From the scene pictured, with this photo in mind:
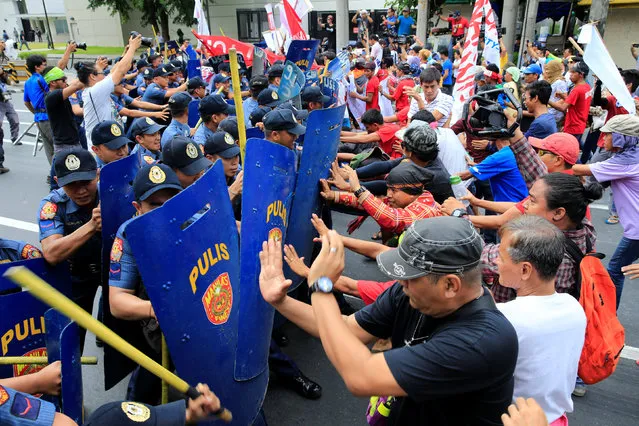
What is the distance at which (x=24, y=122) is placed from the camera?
12383 mm

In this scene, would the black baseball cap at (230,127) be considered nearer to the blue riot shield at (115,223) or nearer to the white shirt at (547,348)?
the blue riot shield at (115,223)

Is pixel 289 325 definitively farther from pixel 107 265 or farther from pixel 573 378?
pixel 573 378

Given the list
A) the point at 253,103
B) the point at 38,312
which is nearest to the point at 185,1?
the point at 253,103

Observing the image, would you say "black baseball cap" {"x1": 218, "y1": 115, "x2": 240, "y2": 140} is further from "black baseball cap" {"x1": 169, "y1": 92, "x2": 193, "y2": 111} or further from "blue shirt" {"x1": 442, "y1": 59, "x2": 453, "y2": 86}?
"blue shirt" {"x1": 442, "y1": 59, "x2": 453, "y2": 86}

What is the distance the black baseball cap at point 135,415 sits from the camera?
1.40m

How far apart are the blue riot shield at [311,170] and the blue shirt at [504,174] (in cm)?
144

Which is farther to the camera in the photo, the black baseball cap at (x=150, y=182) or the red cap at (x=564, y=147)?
the red cap at (x=564, y=147)

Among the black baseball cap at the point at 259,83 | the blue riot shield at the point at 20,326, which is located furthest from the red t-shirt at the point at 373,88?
the blue riot shield at the point at 20,326

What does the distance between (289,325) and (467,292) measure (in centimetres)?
276

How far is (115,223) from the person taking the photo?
2.55 m

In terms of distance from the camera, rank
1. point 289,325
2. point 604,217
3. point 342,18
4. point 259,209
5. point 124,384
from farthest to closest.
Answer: point 342,18 < point 604,217 < point 289,325 < point 124,384 < point 259,209

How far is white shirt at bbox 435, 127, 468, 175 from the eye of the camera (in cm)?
441

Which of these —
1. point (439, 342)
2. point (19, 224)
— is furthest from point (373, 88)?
point (439, 342)

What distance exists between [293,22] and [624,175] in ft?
19.4
